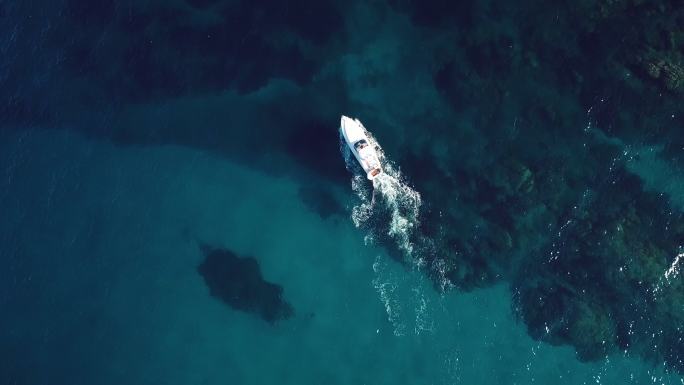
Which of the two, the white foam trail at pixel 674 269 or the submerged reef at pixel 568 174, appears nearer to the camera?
the white foam trail at pixel 674 269

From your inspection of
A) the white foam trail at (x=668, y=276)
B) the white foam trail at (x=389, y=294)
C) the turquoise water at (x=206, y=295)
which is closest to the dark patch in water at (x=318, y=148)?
the turquoise water at (x=206, y=295)

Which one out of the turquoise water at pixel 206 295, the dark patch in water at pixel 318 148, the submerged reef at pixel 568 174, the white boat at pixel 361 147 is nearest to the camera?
the white boat at pixel 361 147

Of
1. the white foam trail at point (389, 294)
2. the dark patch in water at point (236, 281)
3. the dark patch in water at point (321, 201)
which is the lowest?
the dark patch in water at point (236, 281)

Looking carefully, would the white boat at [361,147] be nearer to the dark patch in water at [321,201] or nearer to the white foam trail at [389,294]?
the dark patch in water at [321,201]

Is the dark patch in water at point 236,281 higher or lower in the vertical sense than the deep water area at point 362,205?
lower

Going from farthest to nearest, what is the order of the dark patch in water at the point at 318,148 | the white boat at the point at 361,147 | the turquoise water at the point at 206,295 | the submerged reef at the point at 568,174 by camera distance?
the dark patch in water at the point at 318,148 < the submerged reef at the point at 568,174 < the turquoise water at the point at 206,295 < the white boat at the point at 361,147

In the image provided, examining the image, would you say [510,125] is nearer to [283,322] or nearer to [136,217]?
[283,322]

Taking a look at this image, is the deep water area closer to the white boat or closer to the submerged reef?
the submerged reef
